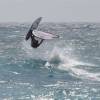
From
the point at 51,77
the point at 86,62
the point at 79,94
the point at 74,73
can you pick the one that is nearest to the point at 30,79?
the point at 51,77

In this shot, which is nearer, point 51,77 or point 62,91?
point 62,91

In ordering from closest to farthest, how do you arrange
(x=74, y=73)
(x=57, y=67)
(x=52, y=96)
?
(x=52, y=96) < (x=74, y=73) < (x=57, y=67)

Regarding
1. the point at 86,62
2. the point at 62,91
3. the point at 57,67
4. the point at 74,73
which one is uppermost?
the point at 62,91

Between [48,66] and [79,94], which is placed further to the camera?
[48,66]

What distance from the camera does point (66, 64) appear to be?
89250 mm

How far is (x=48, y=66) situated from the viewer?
293 feet

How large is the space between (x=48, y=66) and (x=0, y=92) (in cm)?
3042

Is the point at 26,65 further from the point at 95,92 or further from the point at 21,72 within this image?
the point at 95,92

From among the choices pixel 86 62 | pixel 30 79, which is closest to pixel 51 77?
pixel 30 79

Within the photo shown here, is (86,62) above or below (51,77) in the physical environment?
below

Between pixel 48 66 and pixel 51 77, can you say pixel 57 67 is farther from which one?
pixel 51 77

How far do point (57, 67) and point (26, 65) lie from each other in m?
7.24

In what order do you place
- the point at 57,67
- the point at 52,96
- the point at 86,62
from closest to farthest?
1. the point at 52,96
2. the point at 57,67
3. the point at 86,62

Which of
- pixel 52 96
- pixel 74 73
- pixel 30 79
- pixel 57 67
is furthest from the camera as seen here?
pixel 57 67
